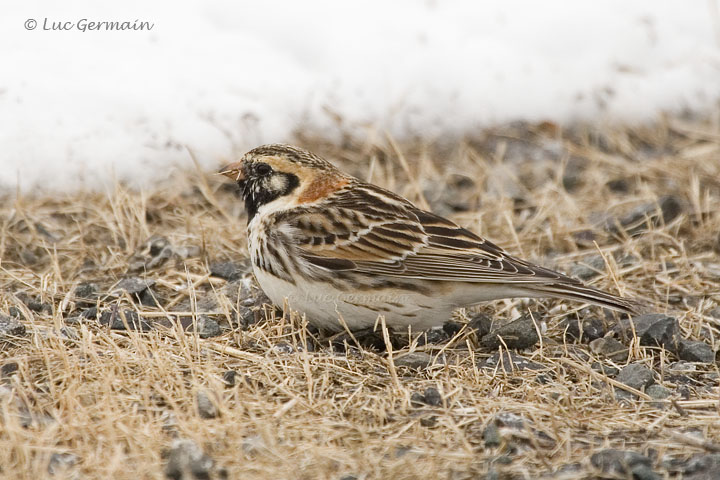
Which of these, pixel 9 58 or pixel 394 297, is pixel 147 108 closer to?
pixel 9 58

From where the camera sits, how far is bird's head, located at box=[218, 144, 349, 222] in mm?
6152

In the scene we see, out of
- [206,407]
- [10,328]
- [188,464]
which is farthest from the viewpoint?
[10,328]

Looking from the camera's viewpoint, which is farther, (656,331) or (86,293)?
(86,293)

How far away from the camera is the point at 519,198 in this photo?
8.36 meters

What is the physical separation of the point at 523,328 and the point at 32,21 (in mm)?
5771

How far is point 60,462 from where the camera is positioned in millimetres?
4070

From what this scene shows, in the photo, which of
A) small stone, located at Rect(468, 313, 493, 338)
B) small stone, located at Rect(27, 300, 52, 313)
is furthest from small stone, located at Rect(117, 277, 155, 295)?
small stone, located at Rect(468, 313, 493, 338)

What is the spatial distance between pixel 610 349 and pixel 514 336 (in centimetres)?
54

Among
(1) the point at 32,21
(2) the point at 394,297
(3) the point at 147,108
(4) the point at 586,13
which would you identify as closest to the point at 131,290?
(2) the point at 394,297

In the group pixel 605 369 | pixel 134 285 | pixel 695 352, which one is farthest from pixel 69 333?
pixel 695 352

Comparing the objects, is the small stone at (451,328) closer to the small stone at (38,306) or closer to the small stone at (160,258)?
the small stone at (160,258)

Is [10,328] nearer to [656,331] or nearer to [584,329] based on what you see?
[584,329]

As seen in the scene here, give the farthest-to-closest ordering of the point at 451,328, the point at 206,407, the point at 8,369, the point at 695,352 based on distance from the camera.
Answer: the point at 451,328 → the point at 695,352 → the point at 8,369 → the point at 206,407
